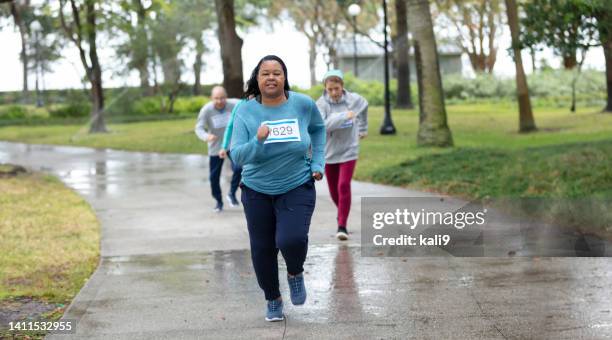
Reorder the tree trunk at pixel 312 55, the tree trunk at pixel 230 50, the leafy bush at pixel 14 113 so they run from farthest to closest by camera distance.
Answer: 1. the tree trunk at pixel 312 55
2. the leafy bush at pixel 14 113
3. the tree trunk at pixel 230 50

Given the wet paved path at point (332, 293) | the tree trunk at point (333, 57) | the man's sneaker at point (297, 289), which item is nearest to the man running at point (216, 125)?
the wet paved path at point (332, 293)

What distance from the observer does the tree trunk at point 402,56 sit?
3684 centimetres

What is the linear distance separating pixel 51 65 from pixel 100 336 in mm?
58004

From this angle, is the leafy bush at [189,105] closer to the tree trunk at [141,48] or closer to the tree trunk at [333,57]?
the tree trunk at [141,48]

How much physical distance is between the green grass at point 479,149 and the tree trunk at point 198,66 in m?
8.99

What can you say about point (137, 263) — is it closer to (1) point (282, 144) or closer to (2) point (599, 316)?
(1) point (282, 144)

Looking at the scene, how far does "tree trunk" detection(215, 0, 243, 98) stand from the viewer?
89.1ft

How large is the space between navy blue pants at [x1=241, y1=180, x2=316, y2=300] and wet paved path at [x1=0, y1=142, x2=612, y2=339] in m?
0.37

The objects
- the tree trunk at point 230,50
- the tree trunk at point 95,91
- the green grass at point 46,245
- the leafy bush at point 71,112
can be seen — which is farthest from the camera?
the leafy bush at point 71,112

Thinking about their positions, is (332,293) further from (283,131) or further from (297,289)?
(283,131)

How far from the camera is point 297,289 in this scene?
6.79 metres

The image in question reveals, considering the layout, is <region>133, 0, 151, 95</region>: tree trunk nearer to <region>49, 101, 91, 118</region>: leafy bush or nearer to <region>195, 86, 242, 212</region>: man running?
<region>49, 101, 91, 118</region>: leafy bush

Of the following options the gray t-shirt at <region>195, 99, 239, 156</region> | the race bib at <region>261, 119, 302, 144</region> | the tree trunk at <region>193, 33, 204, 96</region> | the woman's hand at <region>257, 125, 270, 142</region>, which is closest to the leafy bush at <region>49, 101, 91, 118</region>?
the tree trunk at <region>193, 33, 204, 96</region>

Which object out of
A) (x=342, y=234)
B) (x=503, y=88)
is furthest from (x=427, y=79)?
(x=503, y=88)
